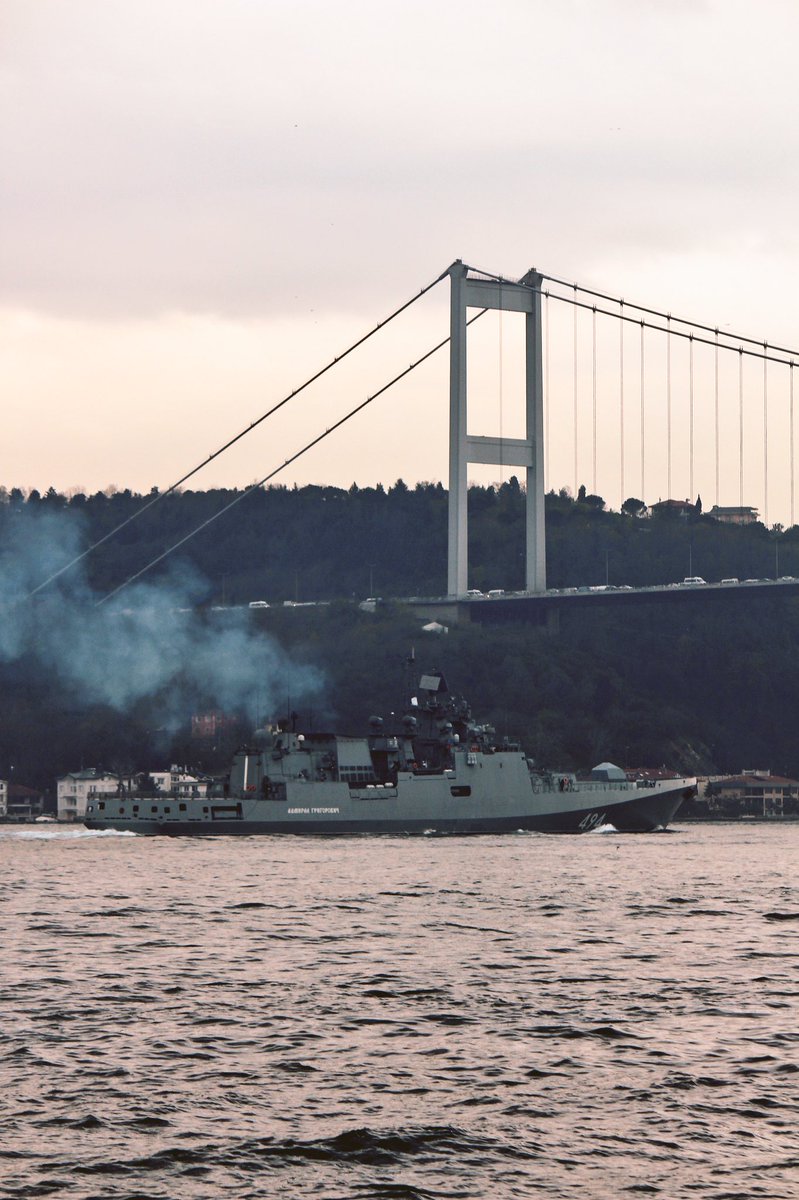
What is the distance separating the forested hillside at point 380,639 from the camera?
105 meters

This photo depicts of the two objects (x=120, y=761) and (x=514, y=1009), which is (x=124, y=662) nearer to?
(x=120, y=761)

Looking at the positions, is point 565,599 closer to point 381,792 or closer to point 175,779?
point 175,779

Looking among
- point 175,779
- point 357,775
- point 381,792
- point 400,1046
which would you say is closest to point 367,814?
point 381,792

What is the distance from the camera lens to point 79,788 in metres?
108

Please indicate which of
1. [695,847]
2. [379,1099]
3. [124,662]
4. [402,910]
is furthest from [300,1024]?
[124,662]

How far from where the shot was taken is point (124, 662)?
105000 millimetres

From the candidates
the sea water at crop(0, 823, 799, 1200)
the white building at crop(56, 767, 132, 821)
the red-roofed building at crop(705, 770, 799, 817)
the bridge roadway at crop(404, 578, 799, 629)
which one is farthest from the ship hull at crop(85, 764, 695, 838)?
the red-roofed building at crop(705, 770, 799, 817)

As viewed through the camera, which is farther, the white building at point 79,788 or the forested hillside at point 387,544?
the forested hillside at point 387,544

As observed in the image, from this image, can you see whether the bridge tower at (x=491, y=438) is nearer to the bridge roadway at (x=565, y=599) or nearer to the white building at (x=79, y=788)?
the bridge roadway at (x=565, y=599)

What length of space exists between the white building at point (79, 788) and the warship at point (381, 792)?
3390cm

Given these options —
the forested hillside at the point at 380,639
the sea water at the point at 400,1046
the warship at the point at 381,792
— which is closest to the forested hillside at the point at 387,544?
the forested hillside at the point at 380,639

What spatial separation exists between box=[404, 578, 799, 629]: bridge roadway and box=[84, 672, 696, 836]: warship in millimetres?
33771

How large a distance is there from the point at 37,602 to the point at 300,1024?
90.9m

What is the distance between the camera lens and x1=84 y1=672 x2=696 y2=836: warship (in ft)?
228
